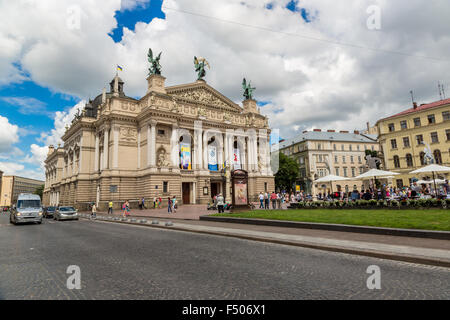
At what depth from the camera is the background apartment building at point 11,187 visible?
5633 inches

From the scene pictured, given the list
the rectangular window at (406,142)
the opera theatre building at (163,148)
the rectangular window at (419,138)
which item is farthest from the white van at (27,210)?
the rectangular window at (419,138)

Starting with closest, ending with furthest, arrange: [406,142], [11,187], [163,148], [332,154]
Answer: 1. [163,148]
2. [406,142]
3. [332,154]
4. [11,187]

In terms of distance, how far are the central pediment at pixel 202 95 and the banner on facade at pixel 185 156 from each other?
9.11 metres

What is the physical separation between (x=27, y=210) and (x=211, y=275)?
23805 millimetres

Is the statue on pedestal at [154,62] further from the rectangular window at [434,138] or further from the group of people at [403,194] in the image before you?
the rectangular window at [434,138]

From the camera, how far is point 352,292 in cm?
492

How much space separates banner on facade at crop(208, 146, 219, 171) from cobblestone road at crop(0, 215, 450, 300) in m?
39.4

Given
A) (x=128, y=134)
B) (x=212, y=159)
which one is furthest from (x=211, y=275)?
(x=212, y=159)

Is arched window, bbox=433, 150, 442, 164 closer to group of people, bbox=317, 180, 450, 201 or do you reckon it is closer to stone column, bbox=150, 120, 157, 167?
group of people, bbox=317, 180, 450, 201

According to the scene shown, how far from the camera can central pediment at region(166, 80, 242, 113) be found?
4728 cm

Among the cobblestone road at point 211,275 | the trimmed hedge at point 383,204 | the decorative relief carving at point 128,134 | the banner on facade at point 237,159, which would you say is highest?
the decorative relief carving at point 128,134

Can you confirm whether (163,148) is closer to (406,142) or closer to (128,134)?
(128,134)

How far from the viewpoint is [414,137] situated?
4884cm
